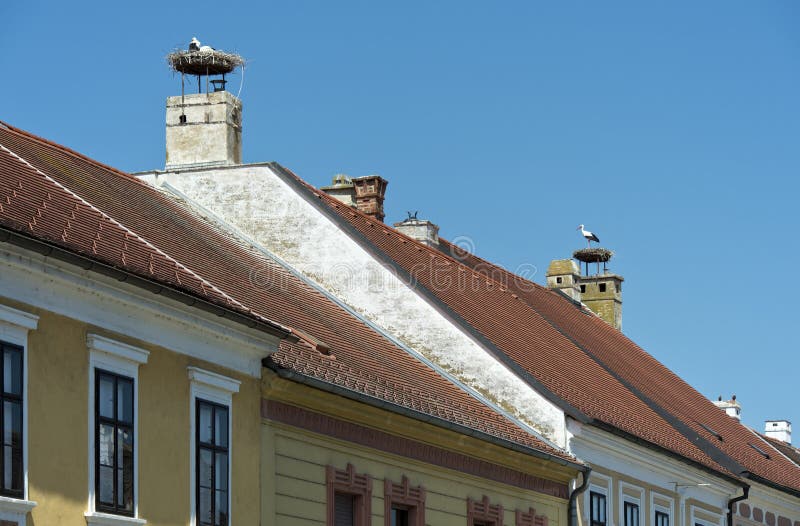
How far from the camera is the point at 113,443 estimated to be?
16609 mm

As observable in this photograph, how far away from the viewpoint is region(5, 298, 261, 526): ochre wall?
1542 centimetres

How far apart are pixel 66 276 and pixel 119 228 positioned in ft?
9.22

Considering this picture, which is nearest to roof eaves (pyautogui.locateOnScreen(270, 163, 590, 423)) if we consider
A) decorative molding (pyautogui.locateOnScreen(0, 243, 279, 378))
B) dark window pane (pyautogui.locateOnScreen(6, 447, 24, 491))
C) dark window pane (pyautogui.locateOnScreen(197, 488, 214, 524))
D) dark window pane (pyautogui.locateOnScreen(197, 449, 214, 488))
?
decorative molding (pyautogui.locateOnScreen(0, 243, 279, 378))

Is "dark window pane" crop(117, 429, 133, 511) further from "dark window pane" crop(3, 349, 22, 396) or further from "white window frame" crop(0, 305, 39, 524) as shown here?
"dark window pane" crop(3, 349, 22, 396)

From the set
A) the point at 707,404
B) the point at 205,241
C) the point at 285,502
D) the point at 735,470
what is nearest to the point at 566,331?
the point at 735,470

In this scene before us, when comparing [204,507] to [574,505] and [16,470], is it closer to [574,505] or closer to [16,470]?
[16,470]

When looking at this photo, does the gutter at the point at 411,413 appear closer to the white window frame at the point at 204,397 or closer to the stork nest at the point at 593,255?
the white window frame at the point at 204,397

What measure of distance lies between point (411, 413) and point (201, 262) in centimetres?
334

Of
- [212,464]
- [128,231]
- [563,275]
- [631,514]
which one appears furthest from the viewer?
[563,275]

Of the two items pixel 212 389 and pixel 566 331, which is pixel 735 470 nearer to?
pixel 566 331

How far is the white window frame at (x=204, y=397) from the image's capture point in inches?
703

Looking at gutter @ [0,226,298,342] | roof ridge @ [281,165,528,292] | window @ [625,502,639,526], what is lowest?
window @ [625,502,639,526]

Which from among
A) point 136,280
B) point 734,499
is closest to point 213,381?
point 136,280

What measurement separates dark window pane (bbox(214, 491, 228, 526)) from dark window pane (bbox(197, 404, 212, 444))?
611mm
